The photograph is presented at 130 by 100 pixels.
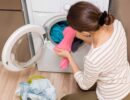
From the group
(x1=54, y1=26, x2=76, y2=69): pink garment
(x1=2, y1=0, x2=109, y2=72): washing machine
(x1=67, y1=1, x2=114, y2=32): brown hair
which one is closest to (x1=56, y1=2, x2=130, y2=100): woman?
(x1=67, y1=1, x2=114, y2=32): brown hair

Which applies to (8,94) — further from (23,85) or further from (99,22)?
(99,22)

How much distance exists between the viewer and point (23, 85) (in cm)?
184

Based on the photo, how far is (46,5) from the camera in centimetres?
159

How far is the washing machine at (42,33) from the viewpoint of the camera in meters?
1.57

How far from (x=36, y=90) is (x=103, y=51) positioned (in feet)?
2.52

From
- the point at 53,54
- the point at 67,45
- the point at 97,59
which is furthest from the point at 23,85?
the point at 97,59

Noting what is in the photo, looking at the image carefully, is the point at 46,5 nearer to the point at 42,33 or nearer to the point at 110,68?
the point at 42,33

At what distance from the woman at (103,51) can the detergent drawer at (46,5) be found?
38 centimetres

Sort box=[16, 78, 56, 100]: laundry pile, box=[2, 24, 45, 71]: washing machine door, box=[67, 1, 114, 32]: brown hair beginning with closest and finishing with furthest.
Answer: box=[67, 1, 114, 32]: brown hair → box=[2, 24, 45, 71]: washing machine door → box=[16, 78, 56, 100]: laundry pile

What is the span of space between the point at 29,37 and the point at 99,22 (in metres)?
0.79

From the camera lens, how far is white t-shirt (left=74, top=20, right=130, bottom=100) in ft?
4.02

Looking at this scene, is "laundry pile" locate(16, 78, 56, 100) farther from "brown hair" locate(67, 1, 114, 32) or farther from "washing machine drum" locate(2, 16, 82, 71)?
"brown hair" locate(67, 1, 114, 32)

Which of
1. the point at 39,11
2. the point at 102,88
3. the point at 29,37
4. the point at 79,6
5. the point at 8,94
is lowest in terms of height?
the point at 8,94

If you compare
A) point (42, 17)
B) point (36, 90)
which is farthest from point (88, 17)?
point (36, 90)
